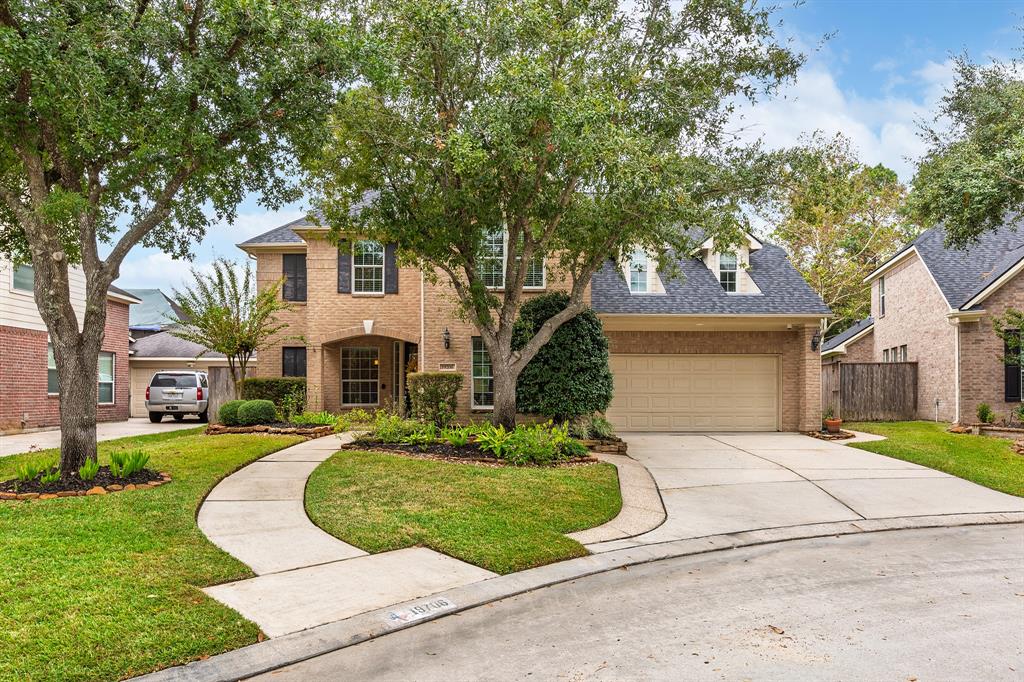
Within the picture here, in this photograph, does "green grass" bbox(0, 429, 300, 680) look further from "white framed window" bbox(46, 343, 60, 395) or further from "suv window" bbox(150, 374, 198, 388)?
"suv window" bbox(150, 374, 198, 388)

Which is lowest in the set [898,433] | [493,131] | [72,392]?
[898,433]

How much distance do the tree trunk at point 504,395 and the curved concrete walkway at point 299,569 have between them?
4.33 m

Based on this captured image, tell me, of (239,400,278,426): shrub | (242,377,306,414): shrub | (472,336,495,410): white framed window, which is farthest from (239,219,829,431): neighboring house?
(239,400,278,426): shrub

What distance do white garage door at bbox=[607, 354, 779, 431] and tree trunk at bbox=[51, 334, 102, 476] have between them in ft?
38.2

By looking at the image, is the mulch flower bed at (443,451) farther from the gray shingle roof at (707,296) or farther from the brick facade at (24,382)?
the brick facade at (24,382)

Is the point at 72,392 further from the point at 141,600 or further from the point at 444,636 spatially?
the point at 444,636

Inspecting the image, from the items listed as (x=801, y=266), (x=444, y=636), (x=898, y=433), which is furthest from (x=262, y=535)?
(x=801, y=266)

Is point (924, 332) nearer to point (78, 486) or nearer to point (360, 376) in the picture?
point (360, 376)

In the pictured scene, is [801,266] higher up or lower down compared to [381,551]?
higher up

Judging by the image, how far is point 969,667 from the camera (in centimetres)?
385

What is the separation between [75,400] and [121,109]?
3588mm

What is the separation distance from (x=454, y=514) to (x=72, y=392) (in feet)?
16.7

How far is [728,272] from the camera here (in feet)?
56.6

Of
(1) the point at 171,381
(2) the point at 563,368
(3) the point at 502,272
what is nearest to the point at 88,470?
(2) the point at 563,368
